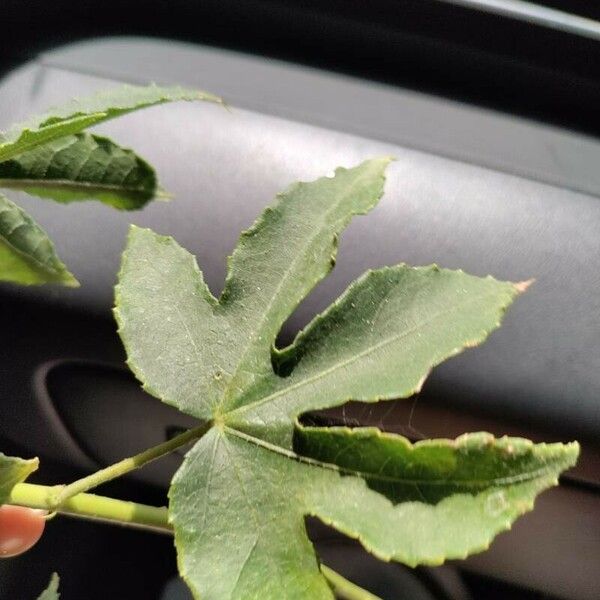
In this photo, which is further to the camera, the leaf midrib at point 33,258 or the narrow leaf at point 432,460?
the leaf midrib at point 33,258

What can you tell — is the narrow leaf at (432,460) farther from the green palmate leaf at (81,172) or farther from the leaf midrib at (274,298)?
the green palmate leaf at (81,172)

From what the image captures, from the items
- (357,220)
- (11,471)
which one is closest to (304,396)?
(11,471)

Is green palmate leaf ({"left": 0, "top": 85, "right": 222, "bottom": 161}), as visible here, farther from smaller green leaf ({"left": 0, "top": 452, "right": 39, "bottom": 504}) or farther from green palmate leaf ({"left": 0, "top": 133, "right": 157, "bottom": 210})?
smaller green leaf ({"left": 0, "top": 452, "right": 39, "bottom": 504})

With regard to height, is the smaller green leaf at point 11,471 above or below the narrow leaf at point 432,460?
below

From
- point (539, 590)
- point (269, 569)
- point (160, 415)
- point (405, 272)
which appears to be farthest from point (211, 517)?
point (539, 590)

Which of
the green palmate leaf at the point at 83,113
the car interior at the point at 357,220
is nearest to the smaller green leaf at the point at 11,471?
the green palmate leaf at the point at 83,113

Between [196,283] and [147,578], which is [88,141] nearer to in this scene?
[196,283]

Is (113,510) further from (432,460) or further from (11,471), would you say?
(432,460)
